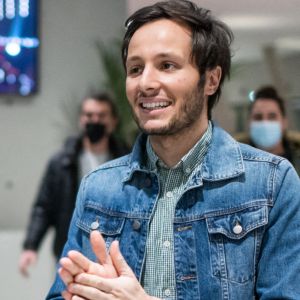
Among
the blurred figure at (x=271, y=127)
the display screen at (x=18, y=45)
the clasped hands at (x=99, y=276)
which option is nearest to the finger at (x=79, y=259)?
the clasped hands at (x=99, y=276)

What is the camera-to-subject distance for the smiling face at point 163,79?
3.94ft

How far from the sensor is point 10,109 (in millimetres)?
4906

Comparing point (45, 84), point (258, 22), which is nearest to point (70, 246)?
point (258, 22)

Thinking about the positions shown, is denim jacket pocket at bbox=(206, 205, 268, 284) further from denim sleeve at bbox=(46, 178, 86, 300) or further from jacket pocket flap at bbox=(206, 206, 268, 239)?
denim sleeve at bbox=(46, 178, 86, 300)

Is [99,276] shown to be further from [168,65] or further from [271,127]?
[271,127]

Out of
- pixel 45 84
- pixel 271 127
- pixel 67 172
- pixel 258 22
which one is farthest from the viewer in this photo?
pixel 45 84

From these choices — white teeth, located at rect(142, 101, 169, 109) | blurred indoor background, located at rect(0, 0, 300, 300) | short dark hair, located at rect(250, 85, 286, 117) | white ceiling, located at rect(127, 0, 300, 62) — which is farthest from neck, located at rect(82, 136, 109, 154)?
white teeth, located at rect(142, 101, 169, 109)

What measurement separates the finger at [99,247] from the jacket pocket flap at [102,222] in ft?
0.36

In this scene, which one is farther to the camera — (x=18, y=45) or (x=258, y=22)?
(x=18, y=45)

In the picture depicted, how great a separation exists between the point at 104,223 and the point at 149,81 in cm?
28

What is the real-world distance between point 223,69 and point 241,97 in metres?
2.08

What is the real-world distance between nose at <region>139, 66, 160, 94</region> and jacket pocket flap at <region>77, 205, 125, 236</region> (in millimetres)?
245

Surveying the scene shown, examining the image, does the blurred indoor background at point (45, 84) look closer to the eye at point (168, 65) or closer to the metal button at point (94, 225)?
the metal button at point (94, 225)

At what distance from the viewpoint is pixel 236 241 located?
1.20m
